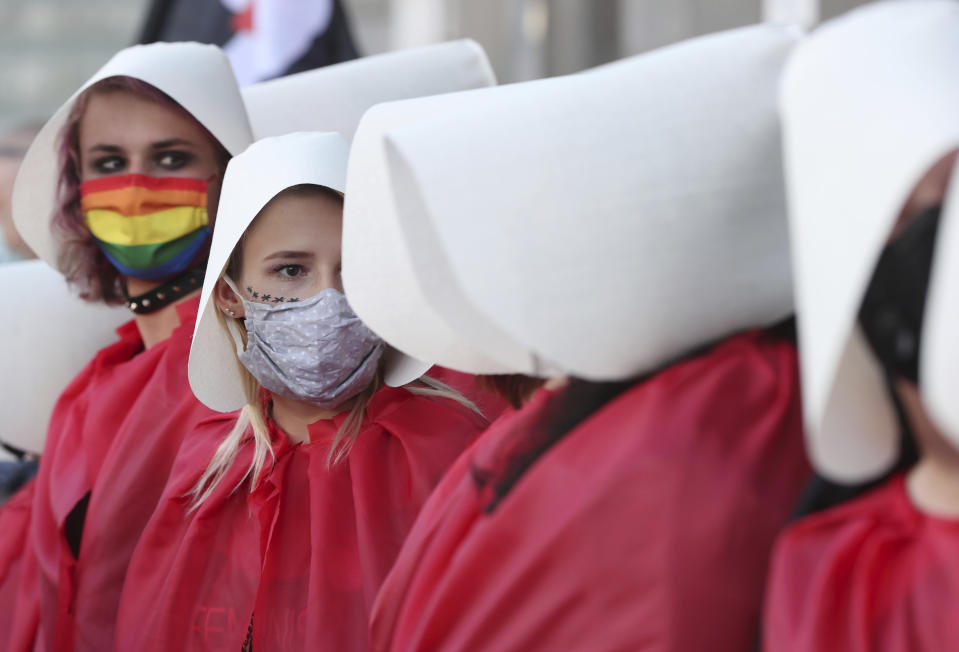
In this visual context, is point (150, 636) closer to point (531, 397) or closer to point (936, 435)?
point (531, 397)

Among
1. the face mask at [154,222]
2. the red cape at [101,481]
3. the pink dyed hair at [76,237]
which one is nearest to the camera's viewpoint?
the red cape at [101,481]

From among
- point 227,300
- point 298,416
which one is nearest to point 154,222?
point 227,300

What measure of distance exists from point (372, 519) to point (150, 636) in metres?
0.58

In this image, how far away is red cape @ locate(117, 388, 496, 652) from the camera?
8.43ft

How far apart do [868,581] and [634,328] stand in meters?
0.45

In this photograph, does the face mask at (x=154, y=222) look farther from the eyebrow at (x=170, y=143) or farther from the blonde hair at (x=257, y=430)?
the blonde hair at (x=257, y=430)

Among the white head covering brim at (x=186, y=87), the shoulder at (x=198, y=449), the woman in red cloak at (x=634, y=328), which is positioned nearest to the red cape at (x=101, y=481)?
the shoulder at (x=198, y=449)

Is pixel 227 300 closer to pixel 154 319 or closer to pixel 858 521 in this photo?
Result: pixel 154 319

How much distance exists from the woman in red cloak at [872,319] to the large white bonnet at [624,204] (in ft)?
0.46

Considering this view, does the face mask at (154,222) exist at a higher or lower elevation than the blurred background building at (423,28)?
higher

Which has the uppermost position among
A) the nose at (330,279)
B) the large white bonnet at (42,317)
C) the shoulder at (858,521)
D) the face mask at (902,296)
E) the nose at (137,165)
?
the face mask at (902,296)

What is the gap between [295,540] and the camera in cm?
270

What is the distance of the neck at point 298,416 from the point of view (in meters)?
2.85

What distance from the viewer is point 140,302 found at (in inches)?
139
